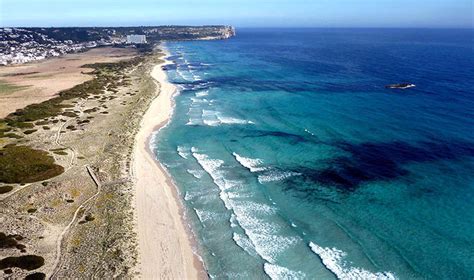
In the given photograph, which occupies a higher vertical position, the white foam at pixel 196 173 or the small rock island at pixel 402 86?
the small rock island at pixel 402 86

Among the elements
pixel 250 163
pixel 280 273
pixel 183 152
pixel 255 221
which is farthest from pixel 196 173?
pixel 280 273

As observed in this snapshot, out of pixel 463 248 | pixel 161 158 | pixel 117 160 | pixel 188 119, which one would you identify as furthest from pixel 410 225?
pixel 188 119

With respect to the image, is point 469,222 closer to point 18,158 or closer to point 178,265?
point 178,265

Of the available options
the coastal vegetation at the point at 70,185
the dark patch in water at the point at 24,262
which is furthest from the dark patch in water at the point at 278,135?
the dark patch in water at the point at 24,262

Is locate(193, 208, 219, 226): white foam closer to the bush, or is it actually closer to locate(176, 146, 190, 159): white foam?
locate(176, 146, 190, 159): white foam

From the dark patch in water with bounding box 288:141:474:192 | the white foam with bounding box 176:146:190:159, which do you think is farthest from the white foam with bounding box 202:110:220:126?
the dark patch in water with bounding box 288:141:474:192

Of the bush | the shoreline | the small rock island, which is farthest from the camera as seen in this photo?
the small rock island

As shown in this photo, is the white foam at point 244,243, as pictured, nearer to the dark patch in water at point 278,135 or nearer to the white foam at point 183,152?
the white foam at point 183,152
